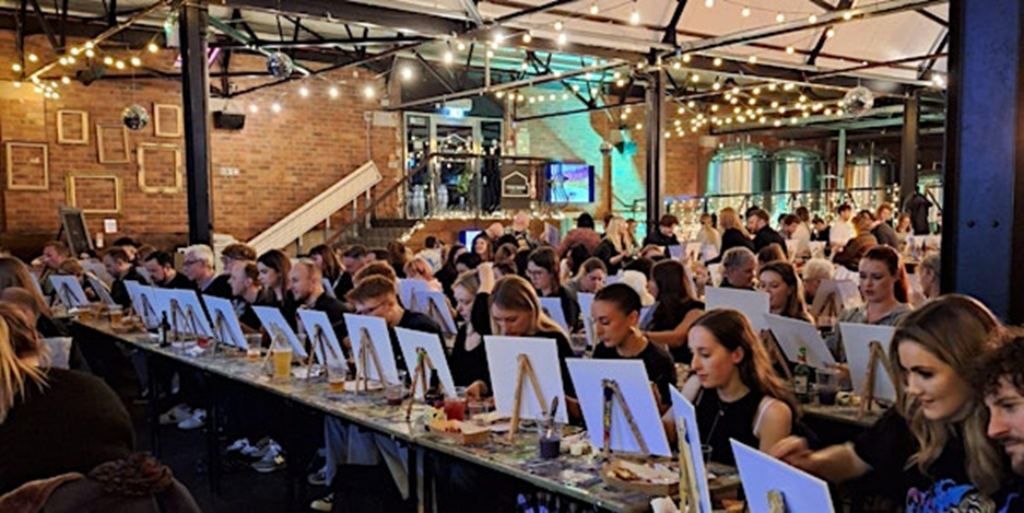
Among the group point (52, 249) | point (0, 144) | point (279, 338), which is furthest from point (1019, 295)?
point (0, 144)

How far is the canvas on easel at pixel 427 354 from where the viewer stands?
4.05 m

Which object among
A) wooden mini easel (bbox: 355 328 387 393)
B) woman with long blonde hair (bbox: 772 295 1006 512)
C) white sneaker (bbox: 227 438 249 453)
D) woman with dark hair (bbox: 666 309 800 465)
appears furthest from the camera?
white sneaker (bbox: 227 438 249 453)

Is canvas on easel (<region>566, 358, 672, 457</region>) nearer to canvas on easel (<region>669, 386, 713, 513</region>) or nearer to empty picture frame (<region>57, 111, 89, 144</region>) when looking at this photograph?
canvas on easel (<region>669, 386, 713, 513</region>)

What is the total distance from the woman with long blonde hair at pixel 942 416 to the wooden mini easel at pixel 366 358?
2594 millimetres

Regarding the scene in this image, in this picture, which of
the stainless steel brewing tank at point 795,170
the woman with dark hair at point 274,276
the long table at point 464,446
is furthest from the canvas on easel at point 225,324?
the stainless steel brewing tank at point 795,170

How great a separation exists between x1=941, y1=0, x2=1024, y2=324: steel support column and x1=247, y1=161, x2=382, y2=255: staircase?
41.8 ft

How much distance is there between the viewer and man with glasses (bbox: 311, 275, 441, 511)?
14.1 feet

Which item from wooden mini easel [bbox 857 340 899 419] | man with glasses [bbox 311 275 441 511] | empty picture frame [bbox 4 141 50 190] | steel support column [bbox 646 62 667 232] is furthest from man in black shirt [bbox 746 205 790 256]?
empty picture frame [bbox 4 141 50 190]

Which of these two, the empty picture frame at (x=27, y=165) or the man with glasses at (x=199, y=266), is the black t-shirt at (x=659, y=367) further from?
the empty picture frame at (x=27, y=165)

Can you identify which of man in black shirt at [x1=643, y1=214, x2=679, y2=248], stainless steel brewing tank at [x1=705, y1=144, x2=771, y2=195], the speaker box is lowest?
man in black shirt at [x1=643, y1=214, x2=679, y2=248]

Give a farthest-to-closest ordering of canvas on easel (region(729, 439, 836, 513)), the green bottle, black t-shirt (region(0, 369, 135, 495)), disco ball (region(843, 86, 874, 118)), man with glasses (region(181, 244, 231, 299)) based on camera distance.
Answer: disco ball (region(843, 86, 874, 118)) < man with glasses (region(181, 244, 231, 299)) < the green bottle < black t-shirt (region(0, 369, 135, 495)) < canvas on easel (region(729, 439, 836, 513))

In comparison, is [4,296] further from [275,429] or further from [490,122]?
[490,122]

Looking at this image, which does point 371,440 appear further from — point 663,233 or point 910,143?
point 910,143

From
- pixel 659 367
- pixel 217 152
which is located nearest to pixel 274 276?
pixel 659 367
